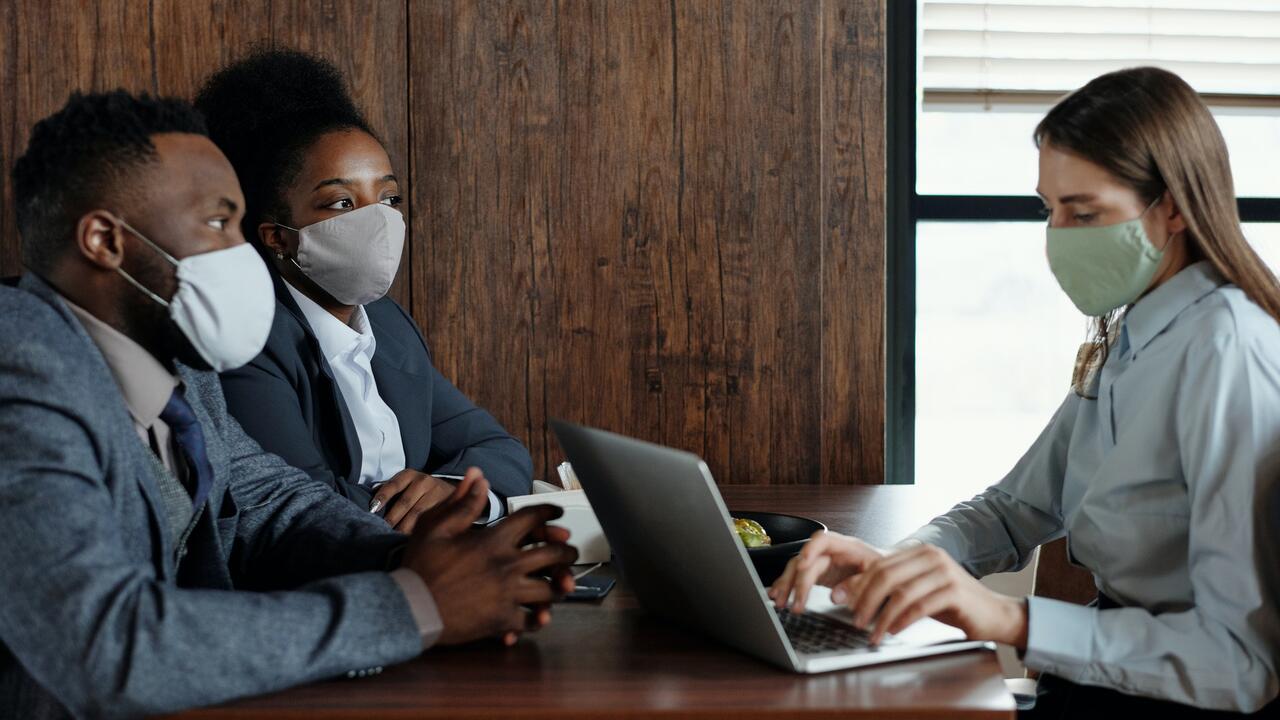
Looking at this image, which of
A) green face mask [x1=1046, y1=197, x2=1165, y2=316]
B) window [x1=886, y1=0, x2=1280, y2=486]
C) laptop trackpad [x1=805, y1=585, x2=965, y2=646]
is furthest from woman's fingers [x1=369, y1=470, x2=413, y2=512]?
window [x1=886, y1=0, x2=1280, y2=486]

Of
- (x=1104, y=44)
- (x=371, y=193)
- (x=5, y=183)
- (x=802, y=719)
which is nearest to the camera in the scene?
(x=802, y=719)

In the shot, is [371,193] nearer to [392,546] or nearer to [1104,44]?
[392,546]

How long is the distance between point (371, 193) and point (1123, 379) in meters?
1.21

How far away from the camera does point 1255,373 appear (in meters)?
1.10

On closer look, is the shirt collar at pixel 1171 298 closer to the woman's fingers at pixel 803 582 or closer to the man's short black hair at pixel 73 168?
the woman's fingers at pixel 803 582

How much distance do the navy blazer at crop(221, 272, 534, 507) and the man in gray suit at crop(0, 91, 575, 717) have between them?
0.30m

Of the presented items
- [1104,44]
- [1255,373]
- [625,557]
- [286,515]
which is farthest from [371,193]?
[1104,44]

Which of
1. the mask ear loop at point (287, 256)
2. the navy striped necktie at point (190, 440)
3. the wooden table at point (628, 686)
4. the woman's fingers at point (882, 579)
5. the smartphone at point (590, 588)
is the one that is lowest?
the smartphone at point (590, 588)

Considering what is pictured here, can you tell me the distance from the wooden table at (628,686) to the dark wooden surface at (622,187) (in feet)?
4.29

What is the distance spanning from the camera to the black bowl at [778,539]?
1.26 m

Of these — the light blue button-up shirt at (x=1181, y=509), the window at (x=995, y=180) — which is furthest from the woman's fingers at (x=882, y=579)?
the window at (x=995, y=180)

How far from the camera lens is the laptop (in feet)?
3.08

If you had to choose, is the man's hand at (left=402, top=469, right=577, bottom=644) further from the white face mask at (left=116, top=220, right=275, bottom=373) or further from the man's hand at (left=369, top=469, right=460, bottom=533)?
the man's hand at (left=369, top=469, right=460, bottom=533)

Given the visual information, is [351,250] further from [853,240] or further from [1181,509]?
[1181,509]
